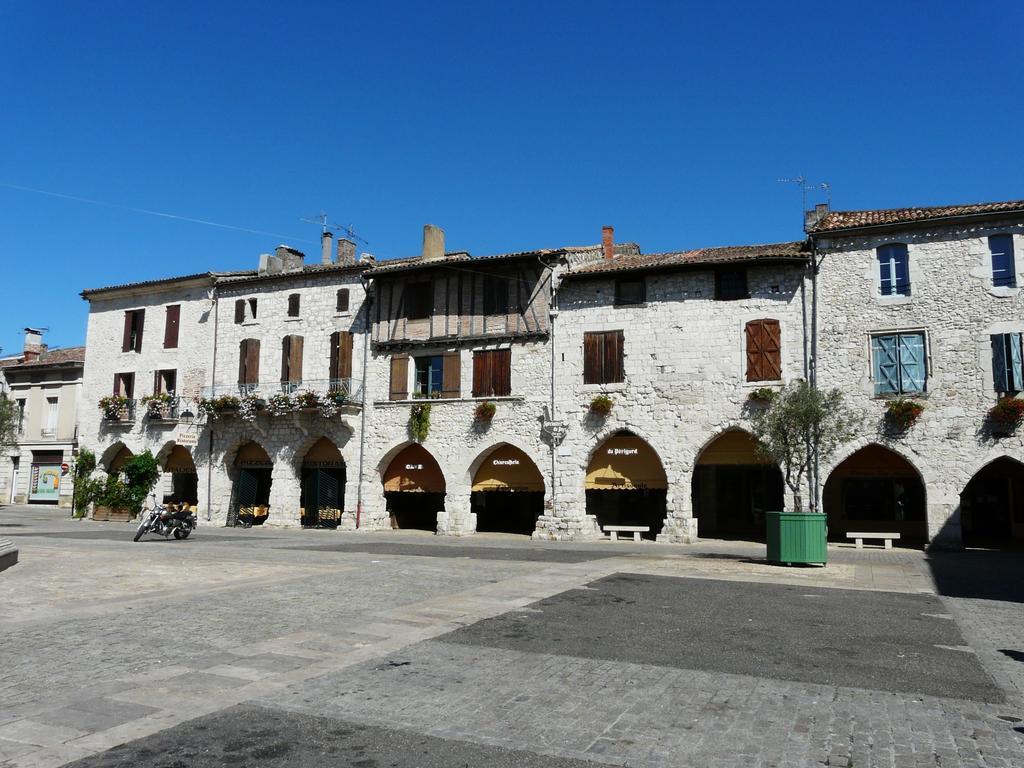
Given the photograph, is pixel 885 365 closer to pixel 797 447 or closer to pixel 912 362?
pixel 912 362

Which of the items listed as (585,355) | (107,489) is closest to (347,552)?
(585,355)

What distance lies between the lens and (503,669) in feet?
22.4

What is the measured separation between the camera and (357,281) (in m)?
28.4

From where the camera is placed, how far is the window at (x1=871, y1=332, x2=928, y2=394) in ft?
69.3

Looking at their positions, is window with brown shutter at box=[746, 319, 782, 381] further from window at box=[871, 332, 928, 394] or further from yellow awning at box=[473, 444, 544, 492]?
→ yellow awning at box=[473, 444, 544, 492]

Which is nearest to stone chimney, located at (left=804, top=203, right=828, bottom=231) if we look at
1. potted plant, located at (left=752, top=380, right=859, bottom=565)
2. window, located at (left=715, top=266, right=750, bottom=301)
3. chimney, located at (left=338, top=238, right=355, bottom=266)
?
window, located at (left=715, top=266, right=750, bottom=301)

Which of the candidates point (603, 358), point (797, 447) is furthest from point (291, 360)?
point (797, 447)

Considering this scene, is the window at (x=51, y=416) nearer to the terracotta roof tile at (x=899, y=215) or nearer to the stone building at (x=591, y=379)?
the stone building at (x=591, y=379)

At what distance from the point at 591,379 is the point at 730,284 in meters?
5.12

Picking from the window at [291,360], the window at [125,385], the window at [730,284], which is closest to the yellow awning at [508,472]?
the window at [291,360]

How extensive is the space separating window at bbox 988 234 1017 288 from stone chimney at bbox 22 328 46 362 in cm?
4125

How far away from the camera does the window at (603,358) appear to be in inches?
957

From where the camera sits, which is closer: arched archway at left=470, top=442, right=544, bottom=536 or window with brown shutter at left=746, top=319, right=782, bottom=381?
window with brown shutter at left=746, top=319, right=782, bottom=381

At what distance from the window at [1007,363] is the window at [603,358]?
33.0 feet
